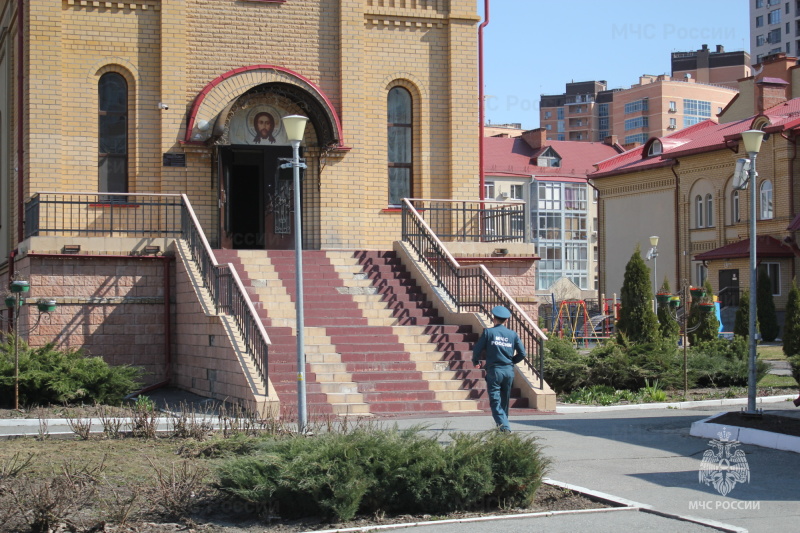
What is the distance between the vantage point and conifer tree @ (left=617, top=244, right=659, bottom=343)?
1013 inches

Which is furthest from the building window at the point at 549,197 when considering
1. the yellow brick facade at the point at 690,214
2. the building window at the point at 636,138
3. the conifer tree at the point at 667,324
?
the conifer tree at the point at 667,324

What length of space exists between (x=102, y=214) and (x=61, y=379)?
237 inches

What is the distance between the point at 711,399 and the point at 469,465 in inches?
421

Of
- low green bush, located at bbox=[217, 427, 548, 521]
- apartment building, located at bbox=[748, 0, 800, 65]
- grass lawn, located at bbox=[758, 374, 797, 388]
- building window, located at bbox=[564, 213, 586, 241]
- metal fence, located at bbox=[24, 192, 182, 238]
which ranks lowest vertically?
grass lawn, located at bbox=[758, 374, 797, 388]

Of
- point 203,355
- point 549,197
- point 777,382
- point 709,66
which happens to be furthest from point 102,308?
point 709,66

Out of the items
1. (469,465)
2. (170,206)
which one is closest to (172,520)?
(469,465)

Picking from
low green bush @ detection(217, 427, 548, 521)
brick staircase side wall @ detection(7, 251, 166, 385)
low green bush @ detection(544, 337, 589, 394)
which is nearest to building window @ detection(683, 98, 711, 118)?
low green bush @ detection(544, 337, 589, 394)

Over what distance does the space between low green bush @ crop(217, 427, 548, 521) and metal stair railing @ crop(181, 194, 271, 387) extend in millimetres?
6772

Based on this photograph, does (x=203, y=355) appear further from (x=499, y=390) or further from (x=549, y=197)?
(x=549, y=197)

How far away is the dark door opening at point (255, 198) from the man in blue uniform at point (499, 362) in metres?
10.0

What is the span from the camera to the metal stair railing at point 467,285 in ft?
58.4

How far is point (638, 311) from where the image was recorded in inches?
1027

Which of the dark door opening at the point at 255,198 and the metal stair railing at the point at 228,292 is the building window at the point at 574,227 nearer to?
the dark door opening at the point at 255,198

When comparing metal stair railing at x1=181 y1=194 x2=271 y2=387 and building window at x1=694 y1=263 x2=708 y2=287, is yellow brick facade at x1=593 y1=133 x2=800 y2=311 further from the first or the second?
metal stair railing at x1=181 y1=194 x2=271 y2=387
